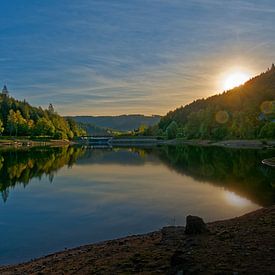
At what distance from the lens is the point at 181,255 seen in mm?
10570

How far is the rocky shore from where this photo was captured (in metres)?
9.69

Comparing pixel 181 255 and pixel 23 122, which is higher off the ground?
pixel 23 122

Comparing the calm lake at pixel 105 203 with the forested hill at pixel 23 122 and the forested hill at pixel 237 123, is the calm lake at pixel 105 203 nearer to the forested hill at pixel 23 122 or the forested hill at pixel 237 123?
the forested hill at pixel 237 123

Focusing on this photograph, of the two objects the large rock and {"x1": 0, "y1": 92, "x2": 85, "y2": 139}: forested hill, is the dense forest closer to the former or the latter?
{"x1": 0, "y1": 92, "x2": 85, "y2": 139}: forested hill

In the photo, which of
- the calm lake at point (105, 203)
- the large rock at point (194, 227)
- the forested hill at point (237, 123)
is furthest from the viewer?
the forested hill at point (237, 123)

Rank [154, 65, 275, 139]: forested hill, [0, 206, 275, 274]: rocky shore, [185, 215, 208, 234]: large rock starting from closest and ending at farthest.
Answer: [0, 206, 275, 274]: rocky shore
[185, 215, 208, 234]: large rock
[154, 65, 275, 139]: forested hill

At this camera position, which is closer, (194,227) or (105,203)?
(194,227)

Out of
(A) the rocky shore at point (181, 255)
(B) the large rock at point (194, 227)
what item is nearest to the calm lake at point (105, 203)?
(A) the rocky shore at point (181, 255)

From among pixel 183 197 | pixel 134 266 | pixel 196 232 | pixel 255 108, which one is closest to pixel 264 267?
pixel 134 266

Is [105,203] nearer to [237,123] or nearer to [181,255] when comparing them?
[181,255]

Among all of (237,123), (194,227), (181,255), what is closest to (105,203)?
(194,227)

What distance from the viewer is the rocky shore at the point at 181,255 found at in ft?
31.8

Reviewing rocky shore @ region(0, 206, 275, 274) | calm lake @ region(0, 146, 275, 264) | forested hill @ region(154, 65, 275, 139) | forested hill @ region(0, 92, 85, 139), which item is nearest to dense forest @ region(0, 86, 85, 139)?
forested hill @ region(0, 92, 85, 139)

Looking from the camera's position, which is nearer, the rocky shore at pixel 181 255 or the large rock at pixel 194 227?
the rocky shore at pixel 181 255
